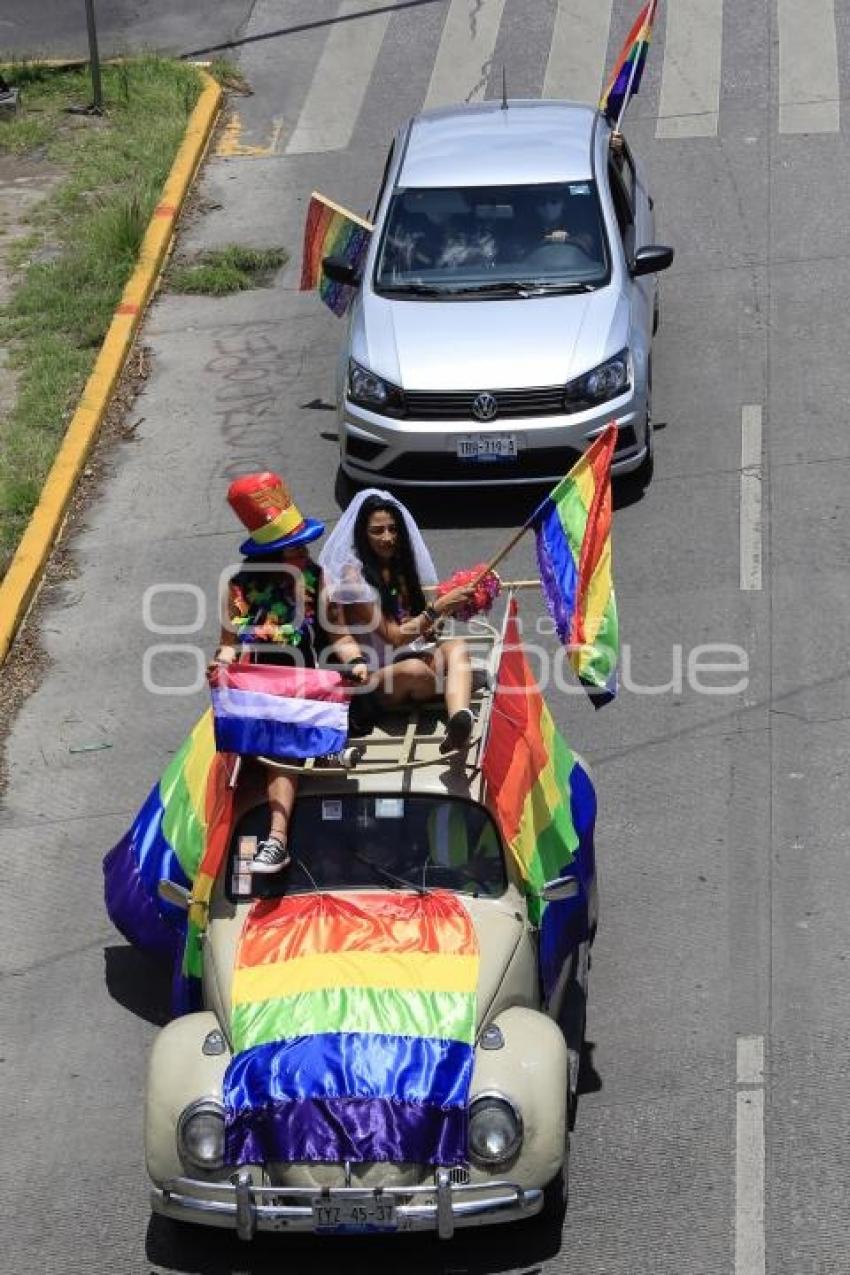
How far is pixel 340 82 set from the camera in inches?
835

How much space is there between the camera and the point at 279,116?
20.7 metres

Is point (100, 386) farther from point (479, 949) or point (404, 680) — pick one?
point (479, 949)

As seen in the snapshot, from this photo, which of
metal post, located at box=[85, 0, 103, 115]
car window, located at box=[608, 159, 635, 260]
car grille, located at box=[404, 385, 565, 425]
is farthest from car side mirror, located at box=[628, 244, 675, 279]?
metal post, located at box=[85, 0, 103, 115]

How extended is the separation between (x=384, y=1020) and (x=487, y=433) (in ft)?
20.1

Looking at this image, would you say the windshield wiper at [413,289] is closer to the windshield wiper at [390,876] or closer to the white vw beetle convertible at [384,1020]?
the white vw beetle convertible at [384,1020]

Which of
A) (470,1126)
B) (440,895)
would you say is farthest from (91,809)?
(470,1126)

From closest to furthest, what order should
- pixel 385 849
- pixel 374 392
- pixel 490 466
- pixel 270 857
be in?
pixel 270 857 → pixel 385 849 → pixel 490 466 → pixel 374 392

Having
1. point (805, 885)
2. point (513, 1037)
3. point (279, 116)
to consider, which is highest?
point (513, 1037)

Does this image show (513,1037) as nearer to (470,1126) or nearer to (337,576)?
(470,1126)

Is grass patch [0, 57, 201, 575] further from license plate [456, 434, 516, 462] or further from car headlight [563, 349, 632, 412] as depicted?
car headlight [563, 349, 632, 412]

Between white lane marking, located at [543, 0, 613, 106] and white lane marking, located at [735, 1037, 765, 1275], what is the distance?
12.9 meters

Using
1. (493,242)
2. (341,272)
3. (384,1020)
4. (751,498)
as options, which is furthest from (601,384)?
(384,1020)

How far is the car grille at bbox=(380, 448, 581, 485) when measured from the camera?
13.7 meters

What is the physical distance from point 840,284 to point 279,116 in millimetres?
6464
